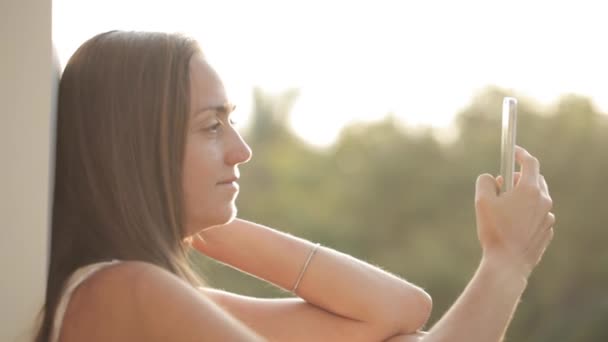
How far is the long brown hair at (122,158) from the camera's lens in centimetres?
119

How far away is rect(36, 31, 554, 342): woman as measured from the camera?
1.10 metres

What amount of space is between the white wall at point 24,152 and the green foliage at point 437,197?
32.2 feet

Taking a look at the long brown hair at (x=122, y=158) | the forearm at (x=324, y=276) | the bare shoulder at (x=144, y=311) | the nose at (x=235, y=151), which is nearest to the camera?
the bare shoulder at (x=144, y=311)

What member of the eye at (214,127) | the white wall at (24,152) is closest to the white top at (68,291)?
the white wall at (24,152)

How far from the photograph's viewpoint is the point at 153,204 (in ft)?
3.95

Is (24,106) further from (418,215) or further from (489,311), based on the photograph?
(418,215)

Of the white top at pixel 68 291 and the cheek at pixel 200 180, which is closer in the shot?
the white top at pixel 68 291

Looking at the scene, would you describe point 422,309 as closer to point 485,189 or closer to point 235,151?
point 485,189

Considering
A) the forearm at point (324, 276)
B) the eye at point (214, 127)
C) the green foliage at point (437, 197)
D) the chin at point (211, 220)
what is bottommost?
the green foliage at point (437, 197)

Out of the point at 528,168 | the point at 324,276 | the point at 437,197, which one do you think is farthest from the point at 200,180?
the point at 437,197

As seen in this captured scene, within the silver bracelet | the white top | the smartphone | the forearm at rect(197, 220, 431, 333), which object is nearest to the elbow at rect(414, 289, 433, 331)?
the forearm at rect(197, 220, 431, 333)

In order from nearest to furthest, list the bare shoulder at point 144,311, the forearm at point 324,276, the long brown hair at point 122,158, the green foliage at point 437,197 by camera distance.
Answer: the bare shoulder at point 144,311
the long brown hair at point 122,158
the forearm at point 324,276
the green foliage at point 437,197

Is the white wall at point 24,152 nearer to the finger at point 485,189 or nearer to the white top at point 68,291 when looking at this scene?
the white top at point 68,291

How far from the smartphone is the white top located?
1.79 ft
